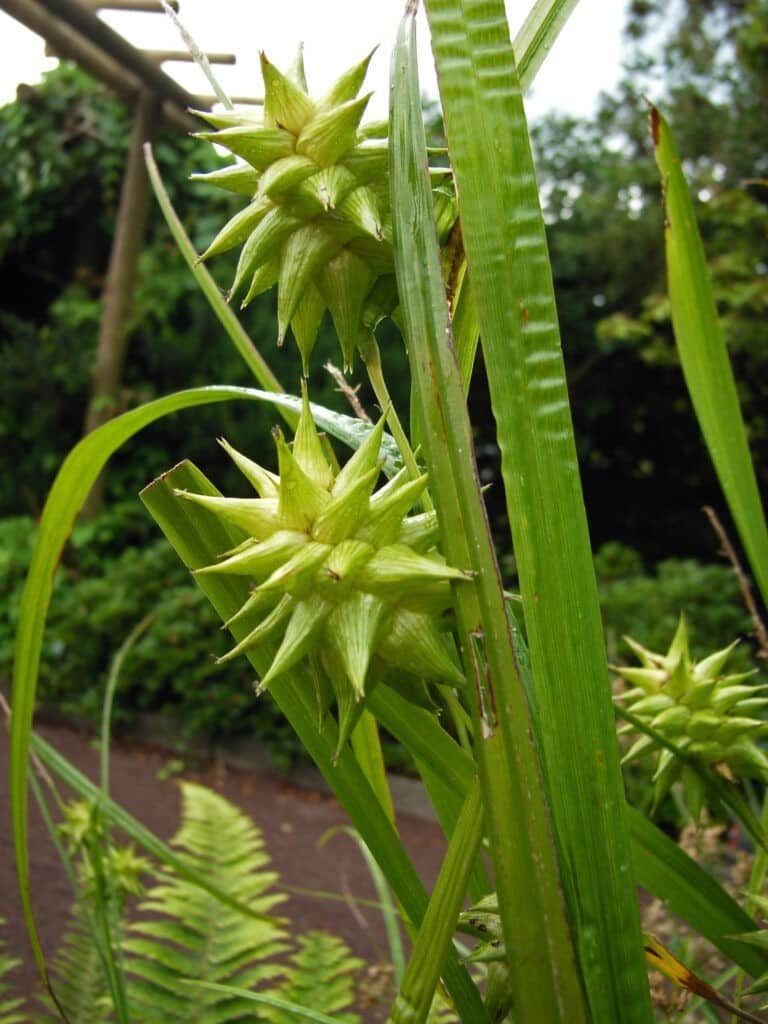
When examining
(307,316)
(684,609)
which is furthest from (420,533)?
(684,609)

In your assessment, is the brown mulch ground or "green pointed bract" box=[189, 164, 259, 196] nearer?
"green pointed bract" box=[189, 164, 259, 196]

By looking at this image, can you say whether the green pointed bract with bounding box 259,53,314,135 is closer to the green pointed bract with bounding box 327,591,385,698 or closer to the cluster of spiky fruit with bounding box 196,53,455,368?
the cluster of spiky fruit with bounding box 196,53,455,368

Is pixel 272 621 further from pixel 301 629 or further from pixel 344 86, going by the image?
pixel 344 86

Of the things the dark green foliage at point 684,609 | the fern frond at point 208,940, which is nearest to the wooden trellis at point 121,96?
the dark green foliage at point 684,609

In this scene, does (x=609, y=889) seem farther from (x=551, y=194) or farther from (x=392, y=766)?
(x=551, y=194)

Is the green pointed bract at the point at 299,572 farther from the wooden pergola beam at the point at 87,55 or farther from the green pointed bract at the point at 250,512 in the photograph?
the wooden pergola beam at the point at 87,55

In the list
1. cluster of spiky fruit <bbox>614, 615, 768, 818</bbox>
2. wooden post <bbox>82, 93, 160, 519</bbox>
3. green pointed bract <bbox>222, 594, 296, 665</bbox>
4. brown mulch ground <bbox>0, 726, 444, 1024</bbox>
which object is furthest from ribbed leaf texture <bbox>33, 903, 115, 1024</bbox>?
wooden post <bbox>82, 93, 160, 519</bbox>

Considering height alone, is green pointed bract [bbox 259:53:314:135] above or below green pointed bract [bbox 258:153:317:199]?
above
